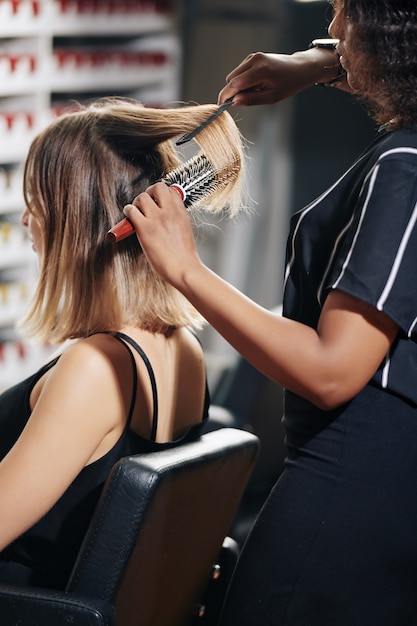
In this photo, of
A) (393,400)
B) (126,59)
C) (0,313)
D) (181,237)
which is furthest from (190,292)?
(126,59)

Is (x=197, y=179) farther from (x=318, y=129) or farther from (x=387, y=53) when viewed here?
(x=318, y=129)

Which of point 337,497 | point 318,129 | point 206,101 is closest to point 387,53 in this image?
point 337,497

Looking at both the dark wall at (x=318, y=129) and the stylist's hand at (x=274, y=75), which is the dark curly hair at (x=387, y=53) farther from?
the dark wall at (x=318, y=129)

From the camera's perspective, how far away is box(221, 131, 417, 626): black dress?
3.72 feet

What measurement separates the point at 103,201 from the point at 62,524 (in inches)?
20.9

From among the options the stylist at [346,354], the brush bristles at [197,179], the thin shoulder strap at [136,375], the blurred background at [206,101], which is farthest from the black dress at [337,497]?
the blurred background at [206,101]

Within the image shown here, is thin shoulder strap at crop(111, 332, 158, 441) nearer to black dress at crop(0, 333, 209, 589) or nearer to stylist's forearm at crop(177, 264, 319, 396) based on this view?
black dress at crop(0, 333, 209, 589)

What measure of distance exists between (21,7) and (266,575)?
267cm

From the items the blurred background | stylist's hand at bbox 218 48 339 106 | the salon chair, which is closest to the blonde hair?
stylist's hand at bbox 218 48 339 106

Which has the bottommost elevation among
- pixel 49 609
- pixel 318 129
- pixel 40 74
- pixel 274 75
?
pixel 49 609

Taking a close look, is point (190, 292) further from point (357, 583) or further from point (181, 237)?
point (357, 583)

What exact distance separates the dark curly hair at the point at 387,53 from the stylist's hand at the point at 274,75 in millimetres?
288

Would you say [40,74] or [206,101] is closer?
[40,74]

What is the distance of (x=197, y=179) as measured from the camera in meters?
1.27
